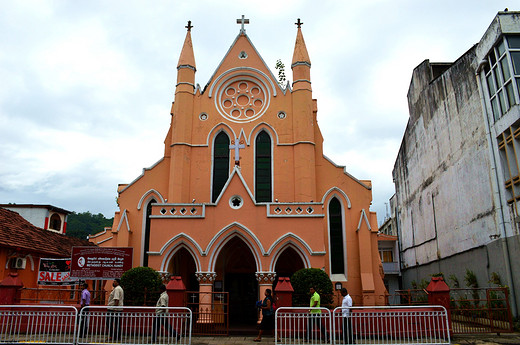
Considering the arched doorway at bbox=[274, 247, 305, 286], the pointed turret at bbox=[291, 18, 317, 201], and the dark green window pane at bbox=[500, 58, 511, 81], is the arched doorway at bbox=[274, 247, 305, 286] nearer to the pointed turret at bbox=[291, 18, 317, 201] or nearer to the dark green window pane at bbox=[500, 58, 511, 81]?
the pointed turret at bbox=[291, 18, 317, 201]

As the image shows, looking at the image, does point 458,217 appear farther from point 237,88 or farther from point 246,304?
point 237,88

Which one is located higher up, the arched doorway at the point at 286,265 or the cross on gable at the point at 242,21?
the cross on gable at the point at 242,21

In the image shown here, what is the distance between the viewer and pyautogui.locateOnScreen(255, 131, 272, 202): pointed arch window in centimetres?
2083

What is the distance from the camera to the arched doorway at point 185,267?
63.1ft

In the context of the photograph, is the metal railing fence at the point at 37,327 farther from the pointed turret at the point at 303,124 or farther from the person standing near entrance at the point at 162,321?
the pointed turret at the point at 303,124

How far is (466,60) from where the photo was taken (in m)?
19.4

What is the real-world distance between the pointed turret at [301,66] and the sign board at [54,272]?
13275 mm

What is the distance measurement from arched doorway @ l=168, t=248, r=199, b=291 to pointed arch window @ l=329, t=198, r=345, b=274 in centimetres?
643

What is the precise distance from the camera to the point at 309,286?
49.6ft

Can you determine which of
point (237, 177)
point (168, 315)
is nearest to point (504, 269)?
point (237, 177)

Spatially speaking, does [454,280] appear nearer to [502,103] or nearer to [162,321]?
[502,103]

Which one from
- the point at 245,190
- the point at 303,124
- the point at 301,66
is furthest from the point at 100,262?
the point at 301,66

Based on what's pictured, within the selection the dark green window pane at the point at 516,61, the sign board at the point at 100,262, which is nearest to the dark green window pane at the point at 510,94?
the dark green window pane at the point at 516,61

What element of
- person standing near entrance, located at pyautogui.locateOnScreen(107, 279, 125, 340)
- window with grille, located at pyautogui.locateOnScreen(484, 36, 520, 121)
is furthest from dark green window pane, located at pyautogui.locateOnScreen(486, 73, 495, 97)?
person standing near entrance, located at pyautogui.locateOnScreen(107, 279, 125, 340)
